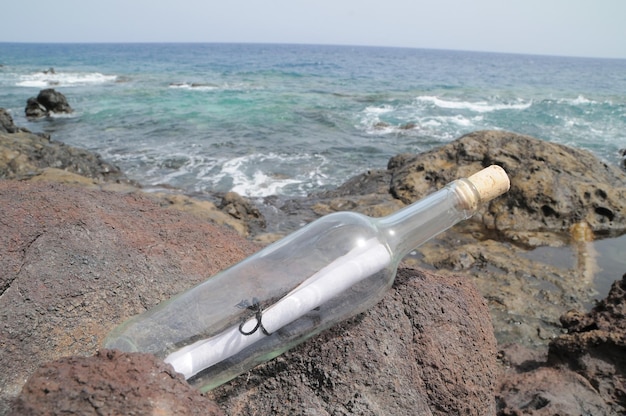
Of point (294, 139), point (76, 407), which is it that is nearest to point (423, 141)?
point (294, 139)

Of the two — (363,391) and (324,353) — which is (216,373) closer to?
(324,353)

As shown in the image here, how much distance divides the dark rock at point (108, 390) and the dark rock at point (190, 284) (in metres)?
0.36

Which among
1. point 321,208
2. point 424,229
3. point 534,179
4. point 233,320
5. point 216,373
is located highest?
point 424,229

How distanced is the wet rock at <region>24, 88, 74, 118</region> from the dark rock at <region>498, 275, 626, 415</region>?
69.1 ft

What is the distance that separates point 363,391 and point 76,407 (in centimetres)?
73

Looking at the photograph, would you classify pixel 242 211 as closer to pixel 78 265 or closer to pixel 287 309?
pixel 78 265

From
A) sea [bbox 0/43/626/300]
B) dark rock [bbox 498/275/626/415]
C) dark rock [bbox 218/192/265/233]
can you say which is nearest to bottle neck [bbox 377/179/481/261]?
dark rock [bbox 498/275/626/415]

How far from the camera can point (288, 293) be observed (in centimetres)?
118

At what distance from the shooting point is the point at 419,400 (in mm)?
1284

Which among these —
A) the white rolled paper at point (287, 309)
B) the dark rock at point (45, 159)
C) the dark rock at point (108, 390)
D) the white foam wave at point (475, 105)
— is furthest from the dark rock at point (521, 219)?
the white foam wave at point (475, 105)

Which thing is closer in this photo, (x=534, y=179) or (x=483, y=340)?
(x=483, y=340)

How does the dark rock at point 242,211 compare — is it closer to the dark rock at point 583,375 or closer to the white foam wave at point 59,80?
the dark rock at point 583,375

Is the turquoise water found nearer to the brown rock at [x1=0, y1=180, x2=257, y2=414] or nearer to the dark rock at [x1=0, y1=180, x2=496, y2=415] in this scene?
the brown rock at [x1=0, y1=180, x2=257, y2=414]

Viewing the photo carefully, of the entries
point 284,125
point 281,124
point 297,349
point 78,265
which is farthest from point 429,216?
point 281,124
